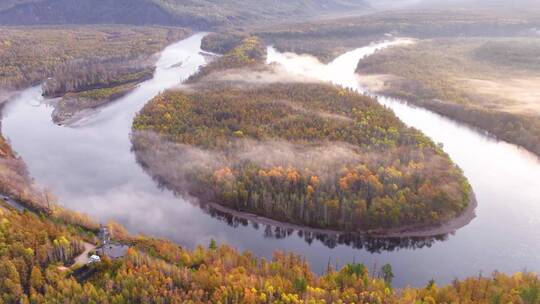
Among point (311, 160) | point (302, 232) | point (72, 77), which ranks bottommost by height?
point (302, 232)

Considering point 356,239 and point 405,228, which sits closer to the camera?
point 356,239

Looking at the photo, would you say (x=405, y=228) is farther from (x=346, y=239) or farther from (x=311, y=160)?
(x=311, y=160)

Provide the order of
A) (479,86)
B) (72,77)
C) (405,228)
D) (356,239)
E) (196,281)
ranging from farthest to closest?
(72,77) → (479,86) → (405,228) → (356,239) → (196,281)

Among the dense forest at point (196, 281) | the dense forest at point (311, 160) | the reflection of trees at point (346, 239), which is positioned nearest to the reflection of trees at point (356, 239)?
the reflection of trees at point (346, 239)

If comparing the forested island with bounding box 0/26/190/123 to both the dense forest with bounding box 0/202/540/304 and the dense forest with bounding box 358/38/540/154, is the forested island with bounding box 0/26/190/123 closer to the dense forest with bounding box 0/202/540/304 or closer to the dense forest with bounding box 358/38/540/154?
the dense forest with bounding box 0/202/540/304

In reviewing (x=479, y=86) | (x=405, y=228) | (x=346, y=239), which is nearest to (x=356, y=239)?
(x=346, y=239)

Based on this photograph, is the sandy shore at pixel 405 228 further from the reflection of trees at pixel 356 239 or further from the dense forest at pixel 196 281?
the dense forest at pixel 196 281

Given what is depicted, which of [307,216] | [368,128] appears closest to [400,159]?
[368,128]
